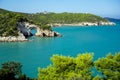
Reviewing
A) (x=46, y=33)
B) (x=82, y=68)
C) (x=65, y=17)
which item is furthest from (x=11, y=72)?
(x=65, y=17)

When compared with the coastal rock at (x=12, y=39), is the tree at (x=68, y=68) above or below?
above

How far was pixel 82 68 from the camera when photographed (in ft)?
63.5

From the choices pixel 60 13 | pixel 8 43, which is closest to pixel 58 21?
pixel 60 13

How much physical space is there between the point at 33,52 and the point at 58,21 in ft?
296

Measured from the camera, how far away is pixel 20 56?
42688 mm

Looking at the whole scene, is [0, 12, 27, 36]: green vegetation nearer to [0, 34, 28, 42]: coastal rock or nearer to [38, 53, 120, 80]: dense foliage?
[0, 34, 28, 42]: coastal rock

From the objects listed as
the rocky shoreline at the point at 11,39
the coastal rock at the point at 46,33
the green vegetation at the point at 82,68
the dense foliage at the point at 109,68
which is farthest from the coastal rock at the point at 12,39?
the dense foliage at the point at 109,68

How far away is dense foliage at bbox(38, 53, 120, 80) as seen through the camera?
62.0 ft

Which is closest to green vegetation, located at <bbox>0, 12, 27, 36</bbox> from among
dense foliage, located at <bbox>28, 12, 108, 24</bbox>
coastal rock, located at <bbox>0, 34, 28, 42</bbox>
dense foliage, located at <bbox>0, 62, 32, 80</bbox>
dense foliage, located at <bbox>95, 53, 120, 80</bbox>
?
coastal rock, located at <bbox>0, 34, 28, 42</bbox>

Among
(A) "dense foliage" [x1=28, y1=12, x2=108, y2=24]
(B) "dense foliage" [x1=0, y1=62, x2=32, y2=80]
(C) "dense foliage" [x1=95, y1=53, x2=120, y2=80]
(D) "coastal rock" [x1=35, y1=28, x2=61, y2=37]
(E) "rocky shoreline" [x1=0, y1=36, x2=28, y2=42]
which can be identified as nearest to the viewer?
(C) "dense foliage" [x1=95, y1=53, x2=120, y2=80]

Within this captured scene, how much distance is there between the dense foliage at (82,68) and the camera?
18.9 meters

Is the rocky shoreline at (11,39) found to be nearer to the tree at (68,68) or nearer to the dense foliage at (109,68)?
the tree at (68,68)

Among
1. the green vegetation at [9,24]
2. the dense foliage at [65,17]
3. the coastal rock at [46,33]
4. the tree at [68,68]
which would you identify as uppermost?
the tree at [68,68]

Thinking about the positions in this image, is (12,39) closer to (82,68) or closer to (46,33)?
(46,33)
